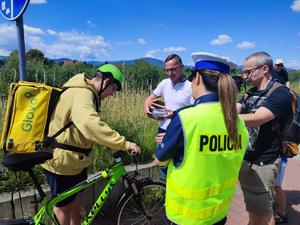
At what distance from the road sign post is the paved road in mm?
3202

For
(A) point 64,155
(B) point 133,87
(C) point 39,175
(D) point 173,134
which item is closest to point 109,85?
(A) point 64,155

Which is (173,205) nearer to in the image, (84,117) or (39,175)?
(84,117)

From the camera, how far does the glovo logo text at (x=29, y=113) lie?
277cm

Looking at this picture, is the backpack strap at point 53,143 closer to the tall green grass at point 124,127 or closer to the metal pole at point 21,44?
the metal pole at point 21,44

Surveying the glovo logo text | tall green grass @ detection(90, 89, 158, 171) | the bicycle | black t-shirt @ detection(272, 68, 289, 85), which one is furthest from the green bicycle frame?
black t-shirt @ detection(272, 68, 289, 85)

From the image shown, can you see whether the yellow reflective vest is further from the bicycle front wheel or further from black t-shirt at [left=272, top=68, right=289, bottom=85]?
black t-shirt at [left=272, top=68, right=289, bottom=85]

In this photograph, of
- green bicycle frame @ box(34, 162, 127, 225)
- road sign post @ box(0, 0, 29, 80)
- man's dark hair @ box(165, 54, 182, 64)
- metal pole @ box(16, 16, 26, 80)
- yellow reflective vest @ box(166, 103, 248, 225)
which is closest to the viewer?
yellow reflective vest @ box(166, 103, 248, 225)

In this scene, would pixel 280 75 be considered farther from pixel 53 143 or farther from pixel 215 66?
pixel 53 143

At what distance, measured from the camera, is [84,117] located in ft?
8.56

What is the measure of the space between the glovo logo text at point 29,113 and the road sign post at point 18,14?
97 centimetres

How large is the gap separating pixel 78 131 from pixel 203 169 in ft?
4.11

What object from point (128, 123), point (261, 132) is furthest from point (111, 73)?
point (128, 123)

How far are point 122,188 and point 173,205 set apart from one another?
239 cm

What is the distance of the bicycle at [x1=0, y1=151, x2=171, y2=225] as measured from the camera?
262cm
